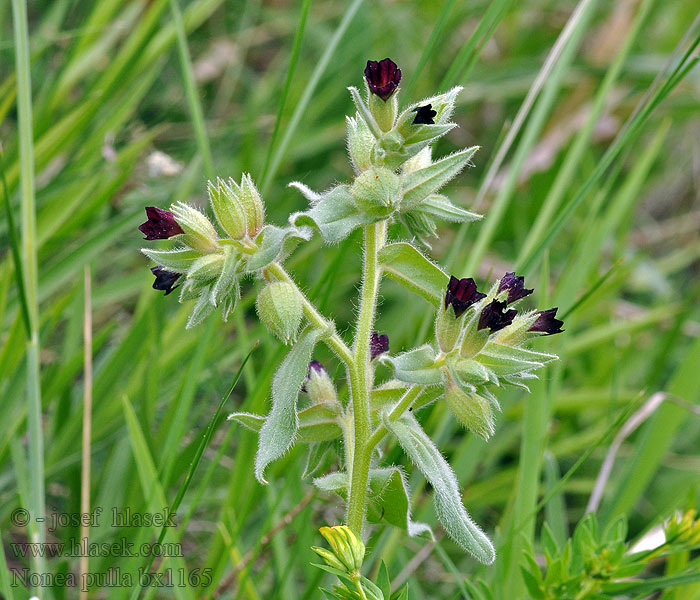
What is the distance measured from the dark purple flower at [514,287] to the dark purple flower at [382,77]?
40 cm

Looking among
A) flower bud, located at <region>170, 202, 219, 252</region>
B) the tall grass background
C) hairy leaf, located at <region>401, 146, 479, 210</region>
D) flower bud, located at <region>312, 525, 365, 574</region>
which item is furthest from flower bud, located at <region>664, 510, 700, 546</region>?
flower bud, located at <region>170, 202, 219, 252</region>

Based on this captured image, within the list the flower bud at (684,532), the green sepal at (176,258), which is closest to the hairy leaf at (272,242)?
the green sepal at (176,258)

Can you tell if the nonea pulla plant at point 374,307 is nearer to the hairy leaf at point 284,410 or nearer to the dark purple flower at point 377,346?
the hairy leaf at point 284,410

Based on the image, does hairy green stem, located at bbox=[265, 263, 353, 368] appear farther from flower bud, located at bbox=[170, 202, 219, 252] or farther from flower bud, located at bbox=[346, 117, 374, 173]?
flower bud, located at bbox=[346, 117, 374, 173]

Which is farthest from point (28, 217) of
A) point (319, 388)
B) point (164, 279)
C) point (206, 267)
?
point (319, 388)

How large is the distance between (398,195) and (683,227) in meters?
3.15

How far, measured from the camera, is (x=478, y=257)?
2215 millimetres

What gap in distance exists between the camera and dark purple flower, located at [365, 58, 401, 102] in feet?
4.45

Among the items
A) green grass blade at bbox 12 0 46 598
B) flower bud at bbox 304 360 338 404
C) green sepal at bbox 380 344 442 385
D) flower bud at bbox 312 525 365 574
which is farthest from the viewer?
green grass blade at bbox 12 0 46 598

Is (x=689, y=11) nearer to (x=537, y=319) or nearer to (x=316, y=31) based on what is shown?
(x=316, y=31)

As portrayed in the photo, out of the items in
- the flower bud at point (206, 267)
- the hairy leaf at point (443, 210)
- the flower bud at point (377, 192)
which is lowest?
the flower bud at point (206, 267)

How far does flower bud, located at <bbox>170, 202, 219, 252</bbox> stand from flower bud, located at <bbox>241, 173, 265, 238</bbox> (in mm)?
75

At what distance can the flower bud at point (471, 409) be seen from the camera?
133 cm

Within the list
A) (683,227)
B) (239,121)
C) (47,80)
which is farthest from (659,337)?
(47,80)
